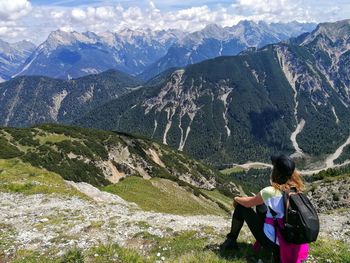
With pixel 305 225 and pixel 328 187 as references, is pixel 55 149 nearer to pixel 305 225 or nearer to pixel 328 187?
pixel 328 187

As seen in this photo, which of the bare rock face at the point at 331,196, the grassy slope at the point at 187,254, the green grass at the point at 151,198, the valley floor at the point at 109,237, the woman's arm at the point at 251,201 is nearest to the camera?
the woman's arm at the point at 251,201

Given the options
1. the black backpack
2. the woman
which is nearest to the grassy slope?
the woman

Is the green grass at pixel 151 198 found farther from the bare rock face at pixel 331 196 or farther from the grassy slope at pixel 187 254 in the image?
the grassy slope at pixel 187 254

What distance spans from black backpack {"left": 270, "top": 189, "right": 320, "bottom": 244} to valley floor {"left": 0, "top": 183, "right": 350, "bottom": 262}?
3303 millimetres

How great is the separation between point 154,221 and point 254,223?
478 inches

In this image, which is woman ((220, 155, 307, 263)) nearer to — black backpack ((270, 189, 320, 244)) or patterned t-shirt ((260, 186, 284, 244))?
patterned t-shirt ((260, 186, 284, 244))

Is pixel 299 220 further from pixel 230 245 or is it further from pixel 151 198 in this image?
pixel 151 198

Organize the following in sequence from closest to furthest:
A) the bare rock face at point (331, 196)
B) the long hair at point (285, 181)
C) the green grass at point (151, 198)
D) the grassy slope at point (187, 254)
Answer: the long hair at point (285, 181), the grassy slope at point (187, 254), the bare rock face at point (331, 196), the green grass at point (151, 198)

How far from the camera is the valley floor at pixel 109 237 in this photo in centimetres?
1567

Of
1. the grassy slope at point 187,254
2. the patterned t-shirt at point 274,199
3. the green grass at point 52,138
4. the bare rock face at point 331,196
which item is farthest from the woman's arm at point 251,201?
the green grass at point 52,138

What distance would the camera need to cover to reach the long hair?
40.1 ft

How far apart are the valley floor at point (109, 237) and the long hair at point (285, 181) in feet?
12.6

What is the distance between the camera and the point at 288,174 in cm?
1241

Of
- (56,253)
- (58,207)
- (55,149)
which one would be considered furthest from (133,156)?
(56,253)
